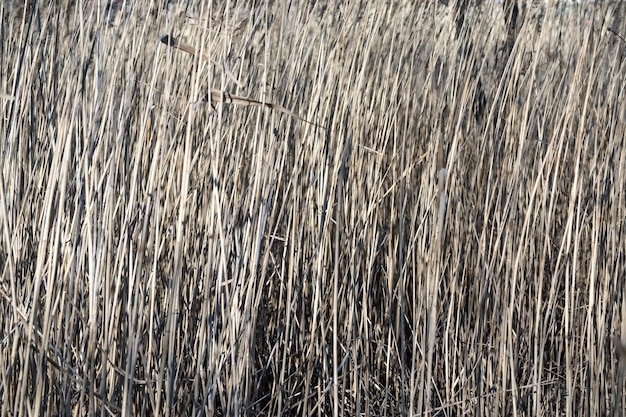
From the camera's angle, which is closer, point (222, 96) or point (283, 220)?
point (222, 96)

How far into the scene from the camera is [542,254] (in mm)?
1525

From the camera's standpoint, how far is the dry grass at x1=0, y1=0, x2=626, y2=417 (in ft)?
4.11

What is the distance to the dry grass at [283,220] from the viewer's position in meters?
1.25

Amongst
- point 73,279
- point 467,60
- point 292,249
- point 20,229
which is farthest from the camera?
point 467,60

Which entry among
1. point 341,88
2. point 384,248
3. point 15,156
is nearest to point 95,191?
point 15,156

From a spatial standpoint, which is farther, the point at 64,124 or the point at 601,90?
the point at 601,90

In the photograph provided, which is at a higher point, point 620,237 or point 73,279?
point 620,237

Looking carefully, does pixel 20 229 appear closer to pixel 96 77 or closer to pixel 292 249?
pixel 96 77

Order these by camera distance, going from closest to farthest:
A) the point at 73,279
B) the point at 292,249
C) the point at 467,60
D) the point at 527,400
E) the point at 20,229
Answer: the point at 73,279 → the point at 20,229 → the point at 292,249 → the point at 527,400 → the point at 467,60

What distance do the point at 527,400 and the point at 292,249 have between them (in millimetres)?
593

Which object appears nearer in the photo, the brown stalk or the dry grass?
the brown stalk

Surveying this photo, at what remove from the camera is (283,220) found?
1788 millimetres

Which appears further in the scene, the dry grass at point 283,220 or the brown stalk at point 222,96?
the dry grass at point 283,220

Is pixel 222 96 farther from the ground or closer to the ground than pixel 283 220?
farther from the ground
